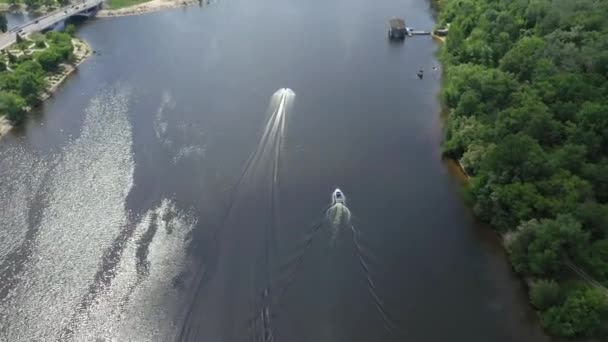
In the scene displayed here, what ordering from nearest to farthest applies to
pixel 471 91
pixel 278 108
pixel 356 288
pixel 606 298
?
pixel 606 298 < pixel 356 288 < pixel 471 91 < pixel 278 108

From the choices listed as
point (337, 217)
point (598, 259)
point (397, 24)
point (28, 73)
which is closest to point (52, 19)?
point (28, 73)

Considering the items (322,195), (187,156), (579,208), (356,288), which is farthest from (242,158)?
(579,208)

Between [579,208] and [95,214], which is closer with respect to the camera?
[579,208]

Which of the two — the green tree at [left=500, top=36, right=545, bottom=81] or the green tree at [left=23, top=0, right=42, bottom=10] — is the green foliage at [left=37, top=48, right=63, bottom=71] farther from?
the green tree at [left=500, top=36, right=545, bottom=81]

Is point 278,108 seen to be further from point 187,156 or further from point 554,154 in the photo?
point 554,154

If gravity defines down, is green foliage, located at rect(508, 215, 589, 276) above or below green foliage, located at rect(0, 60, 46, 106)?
above

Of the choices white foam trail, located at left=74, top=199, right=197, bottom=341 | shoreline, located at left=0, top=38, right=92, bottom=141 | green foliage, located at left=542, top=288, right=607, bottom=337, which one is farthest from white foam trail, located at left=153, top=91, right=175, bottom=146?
green foliage, located at left=542, top=288, right=607, bottom=337
